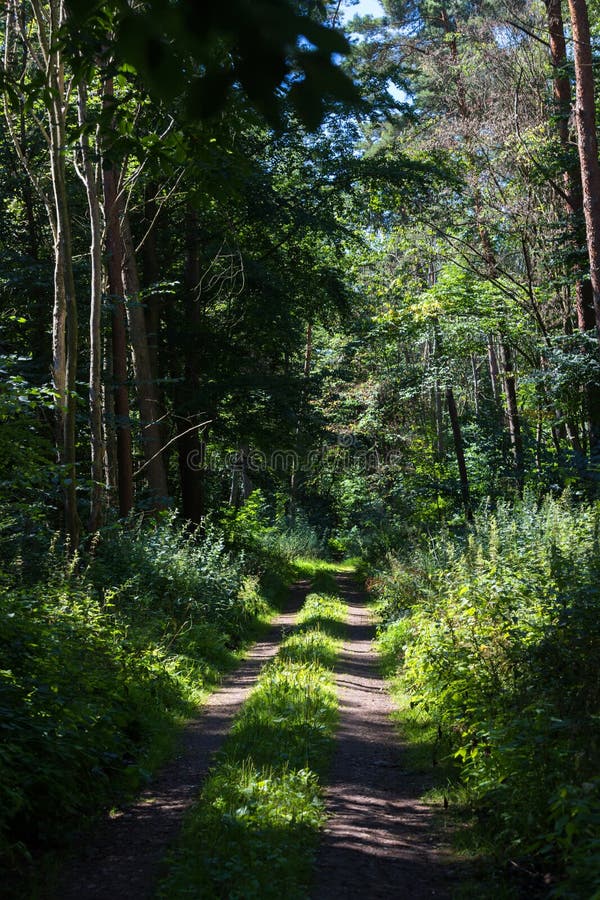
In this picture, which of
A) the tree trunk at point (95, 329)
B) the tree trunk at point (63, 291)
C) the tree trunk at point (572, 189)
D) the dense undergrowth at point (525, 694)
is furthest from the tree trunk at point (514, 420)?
the tree trunk at point (63, 291)

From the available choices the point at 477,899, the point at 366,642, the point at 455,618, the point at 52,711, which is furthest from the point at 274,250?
the point at 477,899

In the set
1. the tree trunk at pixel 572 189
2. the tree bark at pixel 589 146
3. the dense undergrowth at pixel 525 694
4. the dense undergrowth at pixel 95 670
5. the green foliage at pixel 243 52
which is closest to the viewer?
the green foliage at pixel 243 52

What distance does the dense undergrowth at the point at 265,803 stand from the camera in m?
4.36

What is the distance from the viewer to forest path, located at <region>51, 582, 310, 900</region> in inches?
179

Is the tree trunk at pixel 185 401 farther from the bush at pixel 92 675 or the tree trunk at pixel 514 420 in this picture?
the tree trunk at pixel 514 420

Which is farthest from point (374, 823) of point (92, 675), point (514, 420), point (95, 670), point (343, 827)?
point (514, 420)

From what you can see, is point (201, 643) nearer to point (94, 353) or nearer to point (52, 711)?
point (94, 353)

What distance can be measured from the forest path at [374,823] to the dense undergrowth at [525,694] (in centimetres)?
34

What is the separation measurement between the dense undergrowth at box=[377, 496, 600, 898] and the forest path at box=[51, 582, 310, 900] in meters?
2.00

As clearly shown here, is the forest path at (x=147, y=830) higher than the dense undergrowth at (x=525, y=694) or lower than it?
lower

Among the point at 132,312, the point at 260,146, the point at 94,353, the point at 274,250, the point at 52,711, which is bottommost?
the point at 52,711

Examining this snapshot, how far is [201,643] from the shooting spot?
436 inches

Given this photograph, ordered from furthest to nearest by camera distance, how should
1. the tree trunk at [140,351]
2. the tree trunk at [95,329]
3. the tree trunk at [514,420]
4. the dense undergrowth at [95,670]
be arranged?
the tree trunk at [514,420] → the tree trunk at [140,351] → the tree trunk at [95,329] → the dense undergrowth at [95,670]

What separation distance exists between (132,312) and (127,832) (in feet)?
41.0
